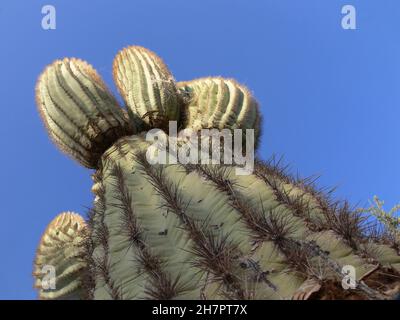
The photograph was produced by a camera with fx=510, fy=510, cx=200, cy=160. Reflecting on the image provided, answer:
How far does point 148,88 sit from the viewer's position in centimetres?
478

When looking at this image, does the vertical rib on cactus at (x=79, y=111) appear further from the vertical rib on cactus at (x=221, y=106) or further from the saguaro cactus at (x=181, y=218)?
the vertical rib on cactus at (x=221, y=106)

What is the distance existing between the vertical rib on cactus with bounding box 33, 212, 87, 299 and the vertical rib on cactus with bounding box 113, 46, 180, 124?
4.03 feet

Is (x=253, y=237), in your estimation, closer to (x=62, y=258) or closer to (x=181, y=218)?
(x=181, y=218)

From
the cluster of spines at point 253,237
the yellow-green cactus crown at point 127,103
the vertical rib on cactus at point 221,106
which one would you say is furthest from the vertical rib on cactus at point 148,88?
the cluster of spines at point 253,237

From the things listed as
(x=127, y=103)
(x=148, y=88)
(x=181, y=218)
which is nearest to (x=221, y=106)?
(x=148, y=88)

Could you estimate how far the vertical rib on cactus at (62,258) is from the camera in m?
4.20

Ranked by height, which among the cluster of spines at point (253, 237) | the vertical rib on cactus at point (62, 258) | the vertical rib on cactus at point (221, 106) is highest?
the vertical rib on cactus at point (221, 106)

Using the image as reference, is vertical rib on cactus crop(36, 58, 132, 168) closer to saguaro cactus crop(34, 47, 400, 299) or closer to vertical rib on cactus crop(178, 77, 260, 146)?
saguaro cactus crop(34, 47, 400, 299)

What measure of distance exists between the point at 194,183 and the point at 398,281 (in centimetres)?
149

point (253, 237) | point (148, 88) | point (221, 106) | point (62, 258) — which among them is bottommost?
point (62, 258)

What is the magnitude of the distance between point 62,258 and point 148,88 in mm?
1723

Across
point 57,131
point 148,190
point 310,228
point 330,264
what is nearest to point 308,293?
point 330,264

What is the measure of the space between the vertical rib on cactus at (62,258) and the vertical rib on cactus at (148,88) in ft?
4.03

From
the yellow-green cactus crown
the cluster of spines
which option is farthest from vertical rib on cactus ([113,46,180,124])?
the cluster of spines
